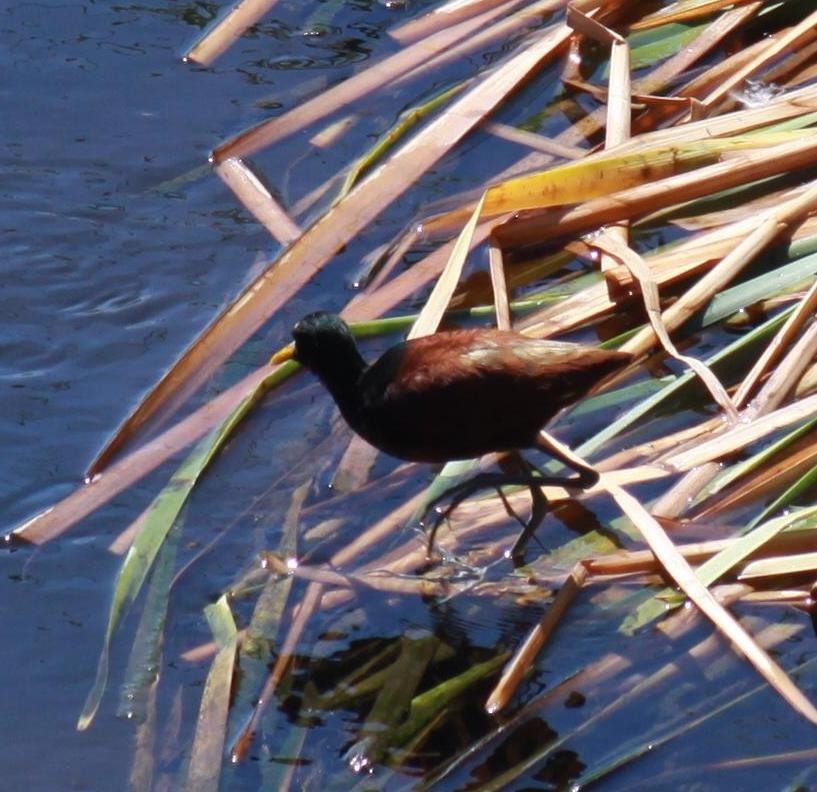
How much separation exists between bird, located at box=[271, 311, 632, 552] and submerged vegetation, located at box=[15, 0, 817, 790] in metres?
0.21

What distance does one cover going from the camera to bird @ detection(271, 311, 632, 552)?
4055 mm

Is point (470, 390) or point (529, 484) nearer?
point (470, 390)

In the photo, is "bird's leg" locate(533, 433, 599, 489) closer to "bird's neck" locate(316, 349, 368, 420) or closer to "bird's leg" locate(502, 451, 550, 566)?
"bird's leg" locate(502, 451, 550, 566)

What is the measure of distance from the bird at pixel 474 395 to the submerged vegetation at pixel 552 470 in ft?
0.71


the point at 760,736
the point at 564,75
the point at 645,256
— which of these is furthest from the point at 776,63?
the point at 760,736

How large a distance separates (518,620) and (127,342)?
5.54 feet

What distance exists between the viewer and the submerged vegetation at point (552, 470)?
381 cm

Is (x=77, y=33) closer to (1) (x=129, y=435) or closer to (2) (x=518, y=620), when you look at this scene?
(1) (x=129, y=435)

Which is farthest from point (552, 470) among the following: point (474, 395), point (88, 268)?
point (88, 268)

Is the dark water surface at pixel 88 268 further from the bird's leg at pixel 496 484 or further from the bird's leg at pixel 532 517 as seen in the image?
the bird's leg at pixel 532 517

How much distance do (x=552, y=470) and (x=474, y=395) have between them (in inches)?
23.0

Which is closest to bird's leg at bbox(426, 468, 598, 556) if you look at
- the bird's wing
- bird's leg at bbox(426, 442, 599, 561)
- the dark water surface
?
bird's leg at bbox(426, 442, 599, 561)

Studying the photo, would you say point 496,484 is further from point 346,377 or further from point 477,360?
point 346,377

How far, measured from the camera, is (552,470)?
180 inches
